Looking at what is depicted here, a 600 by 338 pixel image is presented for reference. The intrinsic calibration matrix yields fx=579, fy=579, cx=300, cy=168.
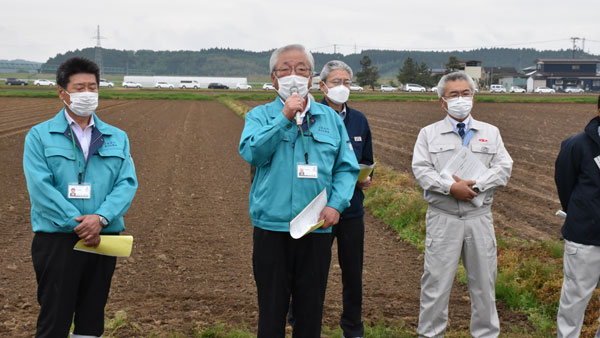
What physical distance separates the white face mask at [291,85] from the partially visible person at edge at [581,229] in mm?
1932

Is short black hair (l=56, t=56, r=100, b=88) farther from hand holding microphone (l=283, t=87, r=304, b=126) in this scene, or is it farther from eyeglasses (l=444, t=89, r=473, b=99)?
eyeglasses (l=444, t=89, r=473, b=99)

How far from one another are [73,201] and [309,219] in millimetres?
1345

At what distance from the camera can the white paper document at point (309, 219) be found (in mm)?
3061

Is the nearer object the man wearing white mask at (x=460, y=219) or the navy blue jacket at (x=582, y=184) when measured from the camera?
the navy blue jacket at (x=582, y=184)

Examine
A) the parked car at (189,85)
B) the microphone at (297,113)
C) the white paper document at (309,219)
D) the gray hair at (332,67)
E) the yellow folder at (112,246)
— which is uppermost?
the parked car at (189,85)

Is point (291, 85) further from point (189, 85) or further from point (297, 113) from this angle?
point (189, 85)

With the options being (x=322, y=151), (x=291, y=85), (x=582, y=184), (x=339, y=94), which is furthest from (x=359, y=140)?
(x=582, y=184)

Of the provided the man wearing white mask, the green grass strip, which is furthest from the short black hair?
the green grass strip

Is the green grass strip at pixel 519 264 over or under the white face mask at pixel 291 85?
under

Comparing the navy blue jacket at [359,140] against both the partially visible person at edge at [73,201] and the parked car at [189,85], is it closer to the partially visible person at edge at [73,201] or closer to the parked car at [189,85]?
the partially visible person at edge at [73,201]

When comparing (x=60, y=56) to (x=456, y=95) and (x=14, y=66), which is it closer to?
(x=14, y=66)

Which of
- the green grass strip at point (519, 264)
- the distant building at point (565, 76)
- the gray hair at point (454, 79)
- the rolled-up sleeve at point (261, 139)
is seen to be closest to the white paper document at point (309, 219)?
the rolled-up sleeve at point (261, 139)

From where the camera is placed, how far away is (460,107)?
13.6 ft

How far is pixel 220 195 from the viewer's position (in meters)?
10.4
